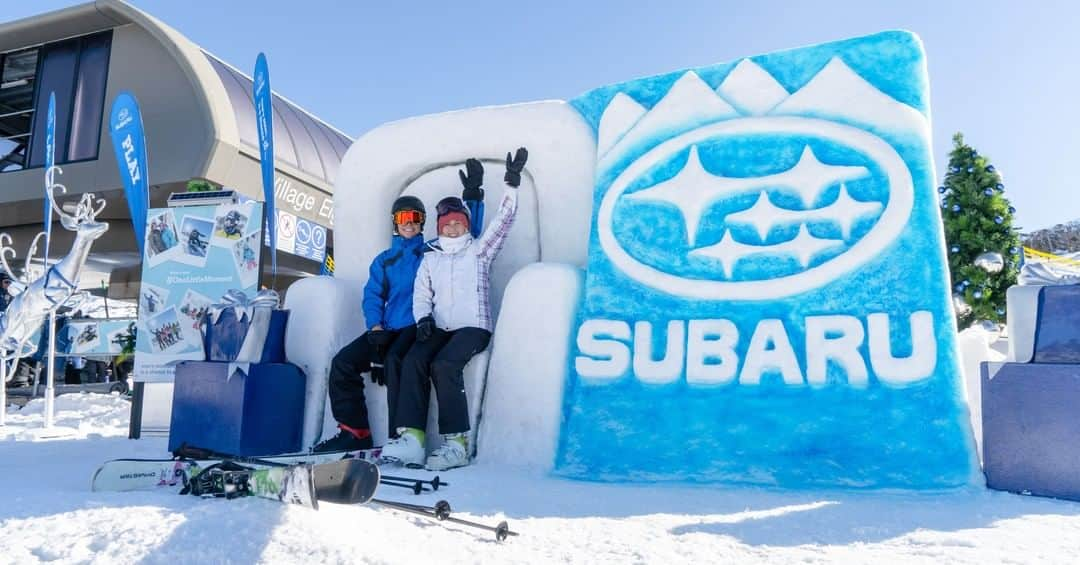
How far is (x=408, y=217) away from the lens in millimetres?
3479

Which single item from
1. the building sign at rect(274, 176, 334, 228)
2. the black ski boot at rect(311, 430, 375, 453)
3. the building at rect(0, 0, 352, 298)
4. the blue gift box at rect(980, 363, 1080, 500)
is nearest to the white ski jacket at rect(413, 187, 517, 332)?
the black ski boot at rect(311, 430, 375, 453)

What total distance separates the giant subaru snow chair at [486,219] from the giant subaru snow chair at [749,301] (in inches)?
0.8

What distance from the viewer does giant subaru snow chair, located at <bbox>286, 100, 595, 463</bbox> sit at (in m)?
3.04

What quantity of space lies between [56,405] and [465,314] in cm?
582

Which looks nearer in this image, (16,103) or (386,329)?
(386,329)

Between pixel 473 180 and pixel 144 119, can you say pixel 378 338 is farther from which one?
pixel 144 119

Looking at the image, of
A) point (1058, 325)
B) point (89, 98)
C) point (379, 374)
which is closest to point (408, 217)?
point (379, 374)

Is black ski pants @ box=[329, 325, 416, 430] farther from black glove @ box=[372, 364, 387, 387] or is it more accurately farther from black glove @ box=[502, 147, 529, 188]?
black glove @ box=[502, 147, 529, 188]

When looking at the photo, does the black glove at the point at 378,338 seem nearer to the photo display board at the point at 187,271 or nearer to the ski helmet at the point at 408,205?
the ski helmet at the point at 408,205

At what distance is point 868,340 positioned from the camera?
2.57 meters

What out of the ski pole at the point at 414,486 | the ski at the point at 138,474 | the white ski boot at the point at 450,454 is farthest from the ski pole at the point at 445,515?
the white ski boot at the point at 450,454

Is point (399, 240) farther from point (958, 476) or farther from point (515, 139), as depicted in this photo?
point (958, 476)

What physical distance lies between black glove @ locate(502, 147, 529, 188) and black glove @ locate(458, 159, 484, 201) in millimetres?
245

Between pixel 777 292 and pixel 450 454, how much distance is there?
1.46 meters
